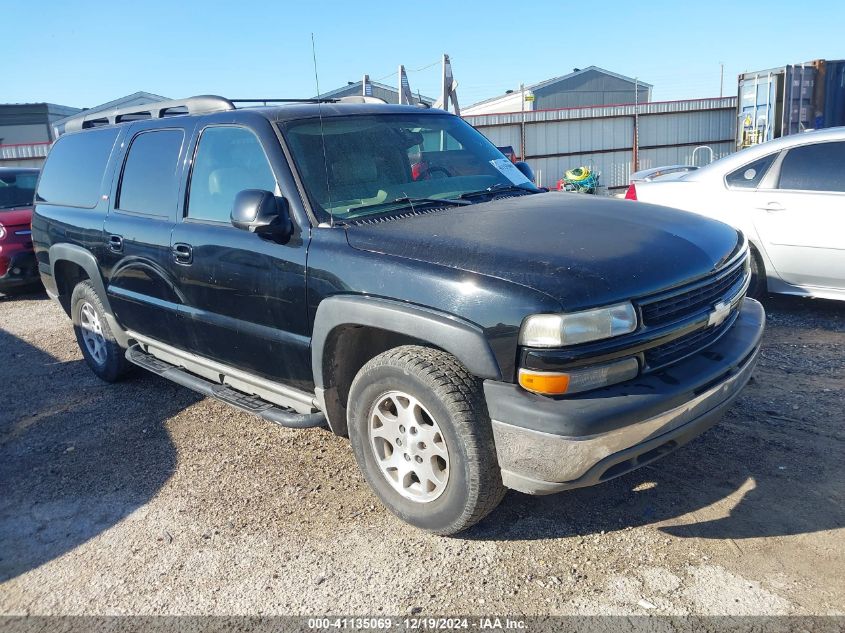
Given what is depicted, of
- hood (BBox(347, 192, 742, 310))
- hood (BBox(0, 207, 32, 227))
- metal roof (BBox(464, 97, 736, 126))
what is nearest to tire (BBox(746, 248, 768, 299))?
hood (BBox(347, 192, 742, 310))

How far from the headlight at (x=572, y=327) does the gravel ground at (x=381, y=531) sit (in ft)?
3.31

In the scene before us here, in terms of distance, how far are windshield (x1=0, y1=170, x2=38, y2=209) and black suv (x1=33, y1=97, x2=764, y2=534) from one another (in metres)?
5.86

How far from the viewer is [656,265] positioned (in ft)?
9.46

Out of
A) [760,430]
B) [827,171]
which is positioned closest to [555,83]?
[827,171]

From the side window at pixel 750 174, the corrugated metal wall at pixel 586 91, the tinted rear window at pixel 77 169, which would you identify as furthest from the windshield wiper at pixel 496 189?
the corrugated metal wall at pixel 586 91

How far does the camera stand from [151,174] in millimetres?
4504

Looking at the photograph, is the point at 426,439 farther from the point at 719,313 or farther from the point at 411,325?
the point at 719,313

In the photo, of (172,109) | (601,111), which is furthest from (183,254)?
(601,111)

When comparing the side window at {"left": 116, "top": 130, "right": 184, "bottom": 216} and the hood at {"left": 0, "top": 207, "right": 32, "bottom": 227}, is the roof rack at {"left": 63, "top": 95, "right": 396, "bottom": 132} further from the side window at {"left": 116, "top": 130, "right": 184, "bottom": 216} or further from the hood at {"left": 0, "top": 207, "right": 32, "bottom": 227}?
the hood at {"left": 0, "top": 207, "right": 32, "bottom": 227}

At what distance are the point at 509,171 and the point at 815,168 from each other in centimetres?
328

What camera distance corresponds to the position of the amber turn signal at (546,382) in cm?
260

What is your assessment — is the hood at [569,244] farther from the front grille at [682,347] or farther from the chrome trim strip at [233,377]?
the chrome trim strip at [233,377]

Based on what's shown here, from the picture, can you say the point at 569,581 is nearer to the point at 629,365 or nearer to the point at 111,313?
the point at 629,365

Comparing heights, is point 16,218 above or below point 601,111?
below
